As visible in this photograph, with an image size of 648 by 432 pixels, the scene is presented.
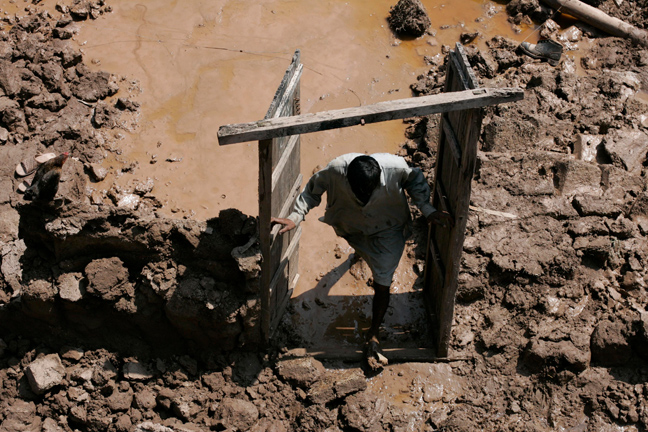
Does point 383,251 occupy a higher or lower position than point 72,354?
higher

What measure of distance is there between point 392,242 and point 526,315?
1388 millimetres

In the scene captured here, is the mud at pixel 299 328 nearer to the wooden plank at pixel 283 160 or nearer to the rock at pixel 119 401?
the rock at pixel 119 401

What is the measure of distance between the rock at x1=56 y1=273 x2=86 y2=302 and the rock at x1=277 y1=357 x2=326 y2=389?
64.2 inches

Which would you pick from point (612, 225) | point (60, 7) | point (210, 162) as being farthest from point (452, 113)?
point (60, 7)

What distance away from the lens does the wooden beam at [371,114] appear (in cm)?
411

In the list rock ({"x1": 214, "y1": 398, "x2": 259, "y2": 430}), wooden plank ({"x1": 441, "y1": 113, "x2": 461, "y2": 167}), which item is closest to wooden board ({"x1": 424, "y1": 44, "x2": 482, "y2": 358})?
wooden plank ({"x1": 441, "y1": 113, "x2": 461, "y2": 167})

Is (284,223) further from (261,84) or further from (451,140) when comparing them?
(261,84)

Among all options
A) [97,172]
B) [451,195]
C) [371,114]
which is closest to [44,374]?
[97,172]

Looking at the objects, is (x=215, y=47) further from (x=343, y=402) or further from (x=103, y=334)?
(x=343, y=402)

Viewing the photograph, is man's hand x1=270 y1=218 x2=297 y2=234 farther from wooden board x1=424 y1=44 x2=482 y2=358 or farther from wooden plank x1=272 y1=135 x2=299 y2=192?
wooden board x1=424 y1=44 x2=482 y2=358

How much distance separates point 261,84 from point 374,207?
336 centimetres

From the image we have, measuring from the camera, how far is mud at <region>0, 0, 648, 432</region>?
4945 mm

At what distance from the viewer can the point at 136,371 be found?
16.9 feet

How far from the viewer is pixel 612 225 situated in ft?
19.9
